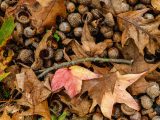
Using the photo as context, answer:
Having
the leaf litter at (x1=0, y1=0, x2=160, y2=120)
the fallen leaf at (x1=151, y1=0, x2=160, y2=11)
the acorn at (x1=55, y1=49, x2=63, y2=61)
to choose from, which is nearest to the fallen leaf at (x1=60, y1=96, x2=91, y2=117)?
the leaf litter at (x1=0, y1=0, x2=160, y2=120)

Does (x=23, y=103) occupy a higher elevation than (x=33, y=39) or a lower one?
lower

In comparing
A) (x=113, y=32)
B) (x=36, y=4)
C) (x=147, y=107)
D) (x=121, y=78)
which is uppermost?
(x=36, y=4)

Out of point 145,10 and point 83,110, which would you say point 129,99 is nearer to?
point 83,110

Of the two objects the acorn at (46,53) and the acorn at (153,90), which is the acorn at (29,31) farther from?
the acorn at (153,90)

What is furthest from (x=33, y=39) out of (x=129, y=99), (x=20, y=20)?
(x=129, y=99)

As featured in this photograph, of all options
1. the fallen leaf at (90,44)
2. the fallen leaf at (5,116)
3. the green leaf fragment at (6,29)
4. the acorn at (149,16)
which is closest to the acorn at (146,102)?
the fallen leaf at (90,44)

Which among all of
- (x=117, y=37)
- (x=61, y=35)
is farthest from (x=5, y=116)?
(x=117, y=37)

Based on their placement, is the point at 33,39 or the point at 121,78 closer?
the point at 121,78

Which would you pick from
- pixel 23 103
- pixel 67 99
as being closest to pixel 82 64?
pixel 67 99
